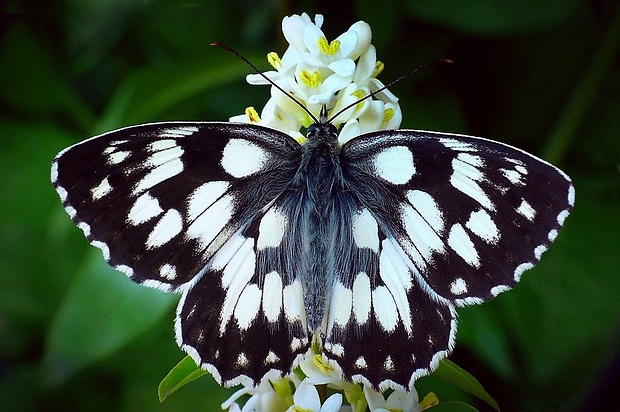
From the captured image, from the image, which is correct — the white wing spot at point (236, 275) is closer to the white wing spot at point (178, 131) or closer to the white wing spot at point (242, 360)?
the white wing spot at point (242, 360)

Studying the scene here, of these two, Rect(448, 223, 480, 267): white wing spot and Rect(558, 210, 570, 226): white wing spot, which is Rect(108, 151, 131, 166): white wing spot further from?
Rect(558, 210, 570, 226): white wing spot

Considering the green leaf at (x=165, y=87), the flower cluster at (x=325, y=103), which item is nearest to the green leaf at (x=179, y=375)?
the flower cluster at (x=325, y=103)

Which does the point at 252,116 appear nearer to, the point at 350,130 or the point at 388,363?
the point at 350,130

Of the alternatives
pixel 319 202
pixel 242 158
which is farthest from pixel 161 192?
pixel 319 202

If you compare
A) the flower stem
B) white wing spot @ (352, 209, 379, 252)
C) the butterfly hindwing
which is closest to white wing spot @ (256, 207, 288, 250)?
the butterfly hindwing

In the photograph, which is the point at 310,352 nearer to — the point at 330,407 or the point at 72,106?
the point at 330,407

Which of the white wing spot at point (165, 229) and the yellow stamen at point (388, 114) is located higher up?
the yellow stamen at point (388, 114)

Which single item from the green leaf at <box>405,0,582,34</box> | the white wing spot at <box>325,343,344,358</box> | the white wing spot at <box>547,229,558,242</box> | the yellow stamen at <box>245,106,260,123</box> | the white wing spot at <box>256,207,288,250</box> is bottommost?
the white wing spot at <box>325,343,344,358</box>
